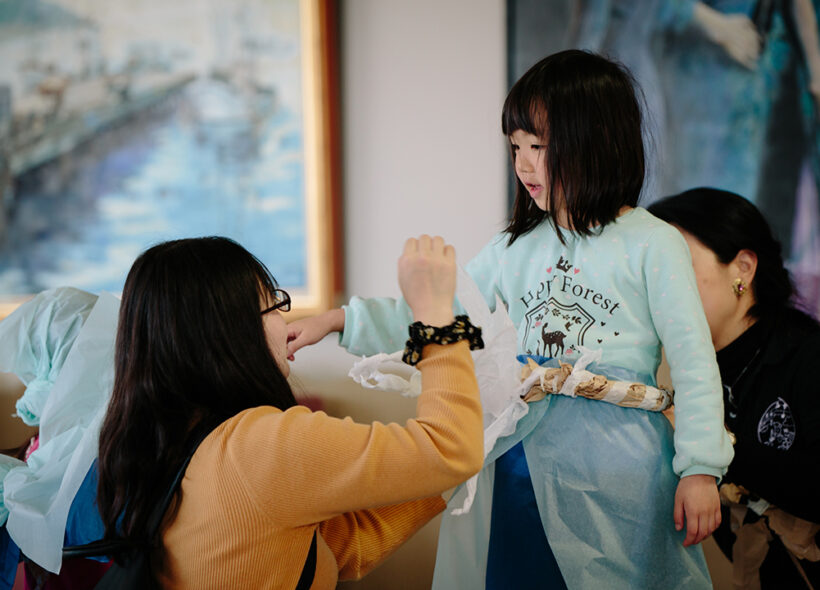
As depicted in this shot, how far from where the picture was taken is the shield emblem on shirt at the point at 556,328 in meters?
0.86

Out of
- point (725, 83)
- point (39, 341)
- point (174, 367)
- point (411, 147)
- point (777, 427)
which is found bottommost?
point (777, 427)

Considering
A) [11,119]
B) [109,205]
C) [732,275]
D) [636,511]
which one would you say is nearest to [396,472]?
[636,511]

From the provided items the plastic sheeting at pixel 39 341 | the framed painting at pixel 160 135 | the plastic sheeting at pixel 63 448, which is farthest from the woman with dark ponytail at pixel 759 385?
the plastic sheeting at pixel 39 341

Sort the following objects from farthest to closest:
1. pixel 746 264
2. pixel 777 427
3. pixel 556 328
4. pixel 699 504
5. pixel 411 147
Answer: pixel 411 147, pixel 746 264, pixel 777 427, pixel 556 328, pixel 699 504

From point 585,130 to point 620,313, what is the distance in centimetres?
24

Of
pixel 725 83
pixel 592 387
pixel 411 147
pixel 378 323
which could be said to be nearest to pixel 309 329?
pixel 378 323

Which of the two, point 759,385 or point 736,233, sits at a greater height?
point 736,233

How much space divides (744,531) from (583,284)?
66 cm

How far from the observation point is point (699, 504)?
2.54 ft

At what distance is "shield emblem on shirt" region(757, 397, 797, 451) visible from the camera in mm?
1096

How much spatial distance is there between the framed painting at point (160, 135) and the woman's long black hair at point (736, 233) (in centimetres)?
77

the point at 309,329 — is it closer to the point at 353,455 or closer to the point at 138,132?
the point at 353,455

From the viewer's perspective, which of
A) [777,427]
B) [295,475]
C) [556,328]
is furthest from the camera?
[777,427]

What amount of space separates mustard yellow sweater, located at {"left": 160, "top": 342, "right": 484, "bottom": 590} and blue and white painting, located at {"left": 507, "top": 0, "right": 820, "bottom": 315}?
103 cm
